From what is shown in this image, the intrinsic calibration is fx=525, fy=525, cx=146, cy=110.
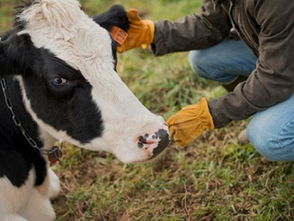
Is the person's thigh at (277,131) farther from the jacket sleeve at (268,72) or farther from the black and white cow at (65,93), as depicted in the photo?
the black and white cow at (65,93)

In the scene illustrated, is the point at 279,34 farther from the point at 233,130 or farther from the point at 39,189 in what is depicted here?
the point at 39,189

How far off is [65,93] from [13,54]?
316 millimetres

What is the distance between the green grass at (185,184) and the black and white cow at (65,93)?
81 centimetres

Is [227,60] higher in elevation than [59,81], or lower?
lower

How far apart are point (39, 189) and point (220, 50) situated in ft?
4.96

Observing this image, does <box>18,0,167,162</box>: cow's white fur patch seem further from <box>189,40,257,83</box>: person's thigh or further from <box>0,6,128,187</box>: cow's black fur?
<box>189,40,257,83</box>: person's thigh

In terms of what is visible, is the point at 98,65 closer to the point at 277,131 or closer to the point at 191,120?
the point at 191,120

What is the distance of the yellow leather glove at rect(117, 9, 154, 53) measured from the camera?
3.30 meters

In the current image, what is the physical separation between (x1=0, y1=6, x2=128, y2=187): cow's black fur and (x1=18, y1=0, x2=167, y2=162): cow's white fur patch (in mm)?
40

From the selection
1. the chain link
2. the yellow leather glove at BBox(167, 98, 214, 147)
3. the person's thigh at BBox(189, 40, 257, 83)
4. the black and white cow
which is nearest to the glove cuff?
the yellow leather glove at BBox(167, 98, 214, 147)

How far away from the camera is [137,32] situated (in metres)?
3.31

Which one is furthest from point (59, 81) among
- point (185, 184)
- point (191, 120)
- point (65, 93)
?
point (185, 184)

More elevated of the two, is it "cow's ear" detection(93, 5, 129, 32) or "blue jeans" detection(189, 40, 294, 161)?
"cow's ear" detection(93, 5, 129, 32)

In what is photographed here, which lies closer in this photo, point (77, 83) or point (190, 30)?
point (77, 83)
